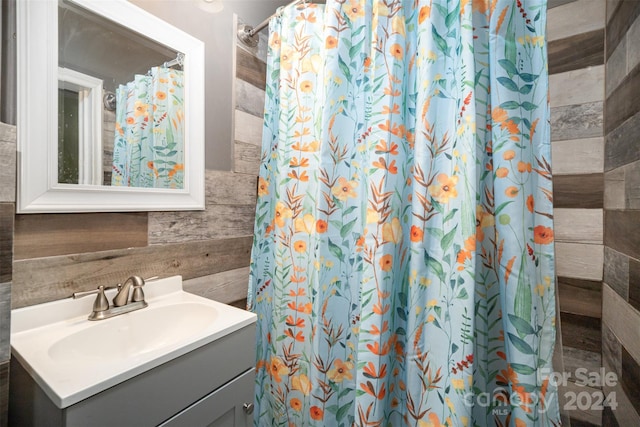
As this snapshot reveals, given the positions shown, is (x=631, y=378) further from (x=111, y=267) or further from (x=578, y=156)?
(x=111, y=267)

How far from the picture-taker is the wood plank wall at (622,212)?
922 mm

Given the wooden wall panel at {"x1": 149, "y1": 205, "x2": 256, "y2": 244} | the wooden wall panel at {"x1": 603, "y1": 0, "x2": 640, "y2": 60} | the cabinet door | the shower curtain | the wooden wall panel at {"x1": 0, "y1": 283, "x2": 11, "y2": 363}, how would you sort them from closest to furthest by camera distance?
the wooden wall panel at {"x1": 0, "y1": 283, "x2": 11, "y2": 363} → the cabinet door → the shower curtain → the wooden wall panel at {"x1": 603, "y1": 0, "x2": 640, "y2": 60} → the wooden wall panel at {"x1": 149, "y1": 205, "x2": 256, "y2": 244}

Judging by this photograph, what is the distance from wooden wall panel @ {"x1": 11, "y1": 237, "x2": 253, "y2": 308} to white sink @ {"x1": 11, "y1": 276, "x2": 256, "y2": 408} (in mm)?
40

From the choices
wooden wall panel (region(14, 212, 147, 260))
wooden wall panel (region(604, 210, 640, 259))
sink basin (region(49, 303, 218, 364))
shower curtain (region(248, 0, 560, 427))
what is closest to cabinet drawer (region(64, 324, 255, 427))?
sink basin (region(49, 303, 218, 364))

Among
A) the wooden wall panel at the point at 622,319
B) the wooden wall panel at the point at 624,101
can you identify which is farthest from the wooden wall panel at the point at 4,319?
the wooden wall panel at the point at 624,101

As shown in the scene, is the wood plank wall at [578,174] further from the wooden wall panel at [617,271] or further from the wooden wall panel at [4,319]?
the wooden wall panel at [4,319]

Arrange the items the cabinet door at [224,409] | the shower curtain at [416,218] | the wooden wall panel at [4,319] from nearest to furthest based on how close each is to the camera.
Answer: the wooden wall panel at [4,319]
the cabinet door at [224,409]
the shower curtain at [416,218]

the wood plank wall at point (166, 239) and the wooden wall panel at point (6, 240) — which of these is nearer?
the wooden wall panel at point (6, 240)

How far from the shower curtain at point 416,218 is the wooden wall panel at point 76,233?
0.60 meters

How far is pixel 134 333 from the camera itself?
3.08 ft

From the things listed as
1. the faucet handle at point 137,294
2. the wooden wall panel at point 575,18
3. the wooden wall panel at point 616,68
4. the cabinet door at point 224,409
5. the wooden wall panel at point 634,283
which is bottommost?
the cabinet door at point 224,409

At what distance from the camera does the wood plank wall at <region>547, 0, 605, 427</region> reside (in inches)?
48.4

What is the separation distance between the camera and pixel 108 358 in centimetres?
83

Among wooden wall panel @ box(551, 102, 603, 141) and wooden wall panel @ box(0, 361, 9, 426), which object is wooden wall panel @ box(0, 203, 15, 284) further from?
wooden wall panel @ box(551, 102, 603, 141)
